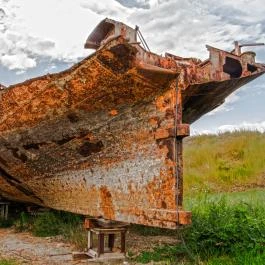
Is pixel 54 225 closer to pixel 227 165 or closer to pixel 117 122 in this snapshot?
pixel 117 122

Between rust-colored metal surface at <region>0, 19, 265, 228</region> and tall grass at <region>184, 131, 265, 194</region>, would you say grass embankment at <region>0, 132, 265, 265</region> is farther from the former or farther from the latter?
tall grass at <region>184, 131, 265, 194</region>

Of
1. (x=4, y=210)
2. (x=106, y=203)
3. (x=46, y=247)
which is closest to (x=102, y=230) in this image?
(x=106, y=203)

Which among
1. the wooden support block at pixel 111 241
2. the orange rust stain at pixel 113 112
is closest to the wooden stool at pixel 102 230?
the wooden support block at pixel 111 241

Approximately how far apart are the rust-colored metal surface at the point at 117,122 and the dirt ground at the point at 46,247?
18.5 inches

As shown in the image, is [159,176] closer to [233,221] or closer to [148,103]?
[148,103]

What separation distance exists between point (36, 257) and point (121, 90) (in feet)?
6.41

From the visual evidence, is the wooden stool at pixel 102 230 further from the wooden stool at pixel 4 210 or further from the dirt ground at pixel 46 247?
the wooden stool at pixel 4 210

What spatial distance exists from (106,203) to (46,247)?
1.21 meters

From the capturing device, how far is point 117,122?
452cm

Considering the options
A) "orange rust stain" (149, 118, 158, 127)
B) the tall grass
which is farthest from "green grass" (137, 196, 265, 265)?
the tall grass

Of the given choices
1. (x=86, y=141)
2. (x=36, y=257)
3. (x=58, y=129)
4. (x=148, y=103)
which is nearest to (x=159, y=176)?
(x=148, y=103)

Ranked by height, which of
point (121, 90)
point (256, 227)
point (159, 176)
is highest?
point (121, 90)

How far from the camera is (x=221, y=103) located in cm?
577

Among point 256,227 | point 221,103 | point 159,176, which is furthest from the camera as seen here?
point 221,103
